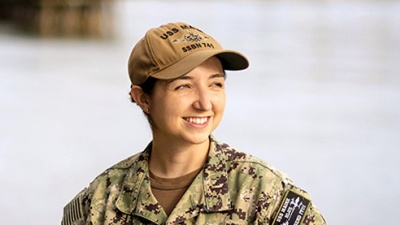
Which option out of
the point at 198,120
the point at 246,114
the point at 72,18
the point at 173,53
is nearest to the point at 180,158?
the point at 198,120

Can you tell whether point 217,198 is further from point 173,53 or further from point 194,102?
point 173,53

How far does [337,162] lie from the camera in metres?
5.50

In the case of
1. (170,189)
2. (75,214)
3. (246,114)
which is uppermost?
(246,114)

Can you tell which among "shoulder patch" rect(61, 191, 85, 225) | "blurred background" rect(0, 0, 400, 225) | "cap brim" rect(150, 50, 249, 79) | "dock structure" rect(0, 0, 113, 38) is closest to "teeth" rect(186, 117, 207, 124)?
"cap brim" rect(150, 50, 249, 79)

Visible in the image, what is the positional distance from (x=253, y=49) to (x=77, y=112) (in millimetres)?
6145

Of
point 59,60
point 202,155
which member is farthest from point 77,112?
point 202,155

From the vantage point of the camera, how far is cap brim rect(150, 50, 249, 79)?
76.5 inches

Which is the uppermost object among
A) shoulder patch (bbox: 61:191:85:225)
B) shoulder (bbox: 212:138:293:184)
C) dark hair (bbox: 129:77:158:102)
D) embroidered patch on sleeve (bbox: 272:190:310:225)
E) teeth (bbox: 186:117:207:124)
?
dark hair (bbox: 129:77:158:102)

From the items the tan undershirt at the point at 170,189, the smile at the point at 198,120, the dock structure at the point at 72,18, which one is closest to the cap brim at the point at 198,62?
the smile at the point at 198,120

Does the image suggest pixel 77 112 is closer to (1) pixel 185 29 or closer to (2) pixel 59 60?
(2) pixel 59 60

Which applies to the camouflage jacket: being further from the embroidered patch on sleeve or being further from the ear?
the ear

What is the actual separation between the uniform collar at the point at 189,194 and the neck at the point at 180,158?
3 cm

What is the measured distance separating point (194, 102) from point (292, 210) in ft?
1.05

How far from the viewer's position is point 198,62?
1.94m
